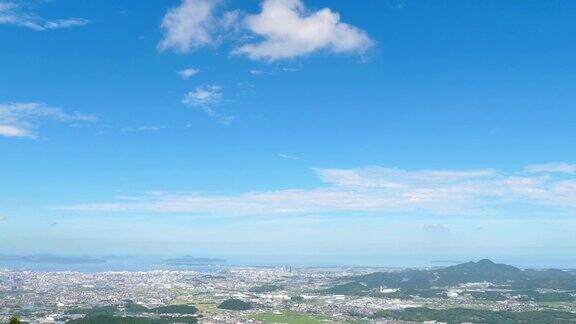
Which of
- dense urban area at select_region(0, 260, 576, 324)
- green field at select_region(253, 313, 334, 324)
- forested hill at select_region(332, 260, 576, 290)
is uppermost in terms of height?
forested hill at select_region(332, 260, 576, 290)

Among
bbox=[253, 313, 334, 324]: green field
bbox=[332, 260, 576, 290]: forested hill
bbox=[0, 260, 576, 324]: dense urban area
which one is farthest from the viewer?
bbox=[332, 260, 576, 290]: forested hill

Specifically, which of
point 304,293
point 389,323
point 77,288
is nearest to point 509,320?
point 389,323

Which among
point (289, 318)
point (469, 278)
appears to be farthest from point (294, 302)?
point (469, 278)

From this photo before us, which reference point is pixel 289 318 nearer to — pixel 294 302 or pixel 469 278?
pixel 294 302

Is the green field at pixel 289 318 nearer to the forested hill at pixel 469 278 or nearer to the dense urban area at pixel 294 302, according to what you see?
the dense urban area at pixel 294 302

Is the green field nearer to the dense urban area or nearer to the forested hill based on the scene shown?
the dense urban area

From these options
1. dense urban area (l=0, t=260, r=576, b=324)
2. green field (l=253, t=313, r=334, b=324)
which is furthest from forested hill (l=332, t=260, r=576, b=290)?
green field (l=253, t=313, r=334, b=324)
